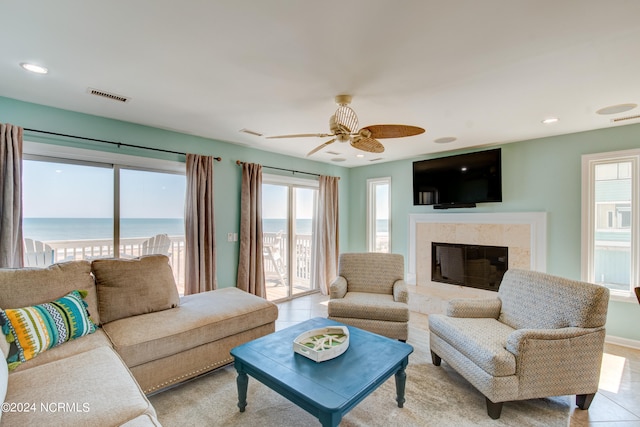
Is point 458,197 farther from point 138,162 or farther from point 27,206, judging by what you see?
point 27,206

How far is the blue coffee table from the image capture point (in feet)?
5.16

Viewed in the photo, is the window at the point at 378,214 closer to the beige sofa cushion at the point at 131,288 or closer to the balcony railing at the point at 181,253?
the balcony railing at the point at 181,253

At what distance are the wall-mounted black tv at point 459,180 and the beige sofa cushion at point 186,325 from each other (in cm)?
307

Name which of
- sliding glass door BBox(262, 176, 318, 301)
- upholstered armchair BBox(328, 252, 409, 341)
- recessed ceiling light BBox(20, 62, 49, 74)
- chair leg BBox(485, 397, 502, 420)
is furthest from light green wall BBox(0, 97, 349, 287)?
chair leg BBox(485, 397, 502, 420)

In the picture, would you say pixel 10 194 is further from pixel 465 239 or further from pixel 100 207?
pixel 465 239

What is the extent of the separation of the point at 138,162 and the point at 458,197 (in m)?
4.25

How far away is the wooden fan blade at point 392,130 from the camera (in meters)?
2.29

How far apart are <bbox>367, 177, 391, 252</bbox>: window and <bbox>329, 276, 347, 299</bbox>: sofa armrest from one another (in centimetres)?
199

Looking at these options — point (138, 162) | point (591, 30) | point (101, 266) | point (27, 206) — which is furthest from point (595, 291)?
point (27, 206)

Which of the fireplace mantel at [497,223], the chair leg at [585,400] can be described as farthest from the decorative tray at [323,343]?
the fireplace mantel at [497,223]

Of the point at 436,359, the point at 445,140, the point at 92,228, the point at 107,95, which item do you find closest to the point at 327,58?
the point at 107,95

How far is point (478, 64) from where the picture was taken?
6.48ft

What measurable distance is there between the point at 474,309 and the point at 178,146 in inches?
147

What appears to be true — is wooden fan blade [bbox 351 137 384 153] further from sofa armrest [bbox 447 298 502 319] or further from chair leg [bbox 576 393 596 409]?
chair leg [bbox 576 393 596 409]
